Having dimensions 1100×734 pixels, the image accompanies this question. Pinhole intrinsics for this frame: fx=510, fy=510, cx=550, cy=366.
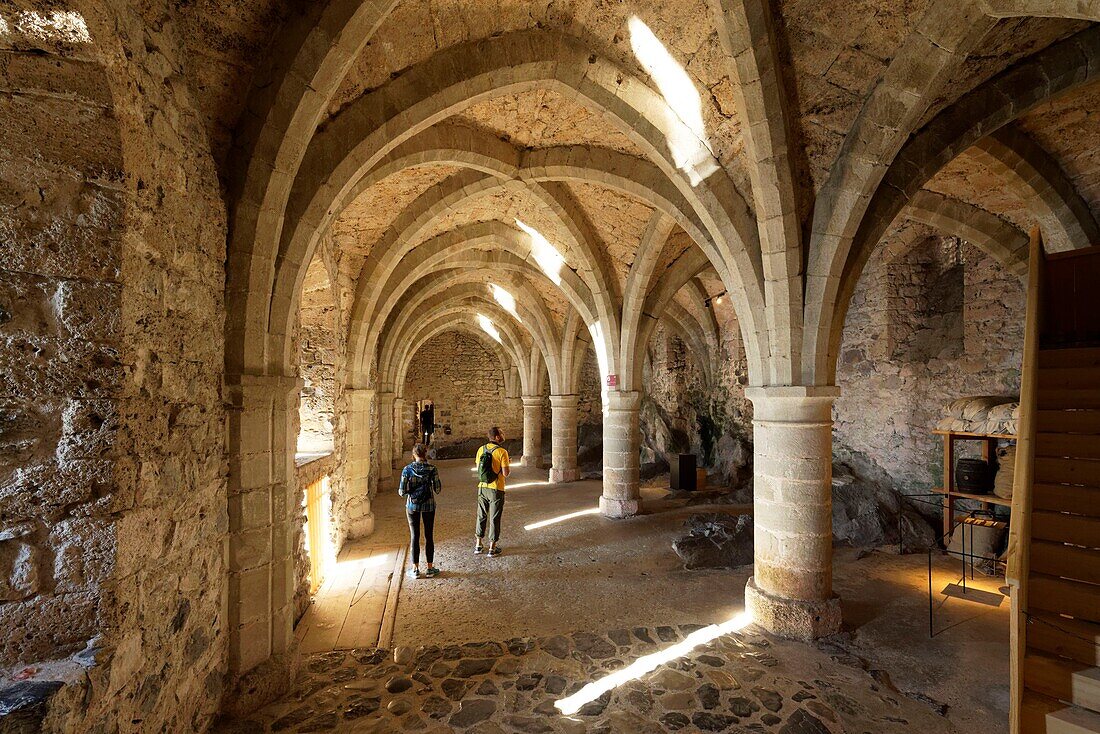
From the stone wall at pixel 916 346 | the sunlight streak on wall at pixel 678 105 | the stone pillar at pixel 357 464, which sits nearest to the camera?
the sunlight streak on wall at pixel 678 105

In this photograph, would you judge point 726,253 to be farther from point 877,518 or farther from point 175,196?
point 877,518

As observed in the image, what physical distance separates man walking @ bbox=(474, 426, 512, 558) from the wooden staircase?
4.18 meters

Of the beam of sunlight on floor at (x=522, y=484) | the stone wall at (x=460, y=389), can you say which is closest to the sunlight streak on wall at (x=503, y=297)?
the beam of sunlight on floor at (x=522, y=484)

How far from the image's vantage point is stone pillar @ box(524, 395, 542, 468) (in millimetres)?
14922

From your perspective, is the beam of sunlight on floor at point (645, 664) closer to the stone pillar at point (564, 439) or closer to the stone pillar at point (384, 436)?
the stone pillar at point (564, 439)

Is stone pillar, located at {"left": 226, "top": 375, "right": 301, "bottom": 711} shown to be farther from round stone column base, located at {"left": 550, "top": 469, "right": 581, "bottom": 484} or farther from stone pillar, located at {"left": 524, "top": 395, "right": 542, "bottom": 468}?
stone pillar, located at {"left": 524, "top": 395, "right": 542, "bottom": 468}

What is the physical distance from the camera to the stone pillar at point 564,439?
38.7ft

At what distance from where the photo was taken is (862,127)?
12.0 feet

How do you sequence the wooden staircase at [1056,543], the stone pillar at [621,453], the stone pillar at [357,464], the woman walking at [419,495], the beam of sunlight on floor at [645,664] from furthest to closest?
the stone pillar at [621,453], the stone pillar at [357,464], the woman walking at [419,495], the beam of sunlight on floor at [645,664], the wooden staircase at [1056,543]

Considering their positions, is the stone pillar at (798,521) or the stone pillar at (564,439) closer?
the stone pillar at (798,521)

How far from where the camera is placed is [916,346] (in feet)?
24.9

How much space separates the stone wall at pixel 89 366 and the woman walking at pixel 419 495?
284cm

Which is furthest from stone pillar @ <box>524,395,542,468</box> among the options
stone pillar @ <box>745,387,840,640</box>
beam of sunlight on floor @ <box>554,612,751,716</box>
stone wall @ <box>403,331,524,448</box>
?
stone pillar @ <box>745,387,840,640</box>

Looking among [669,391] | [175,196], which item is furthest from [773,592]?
[669,391]
